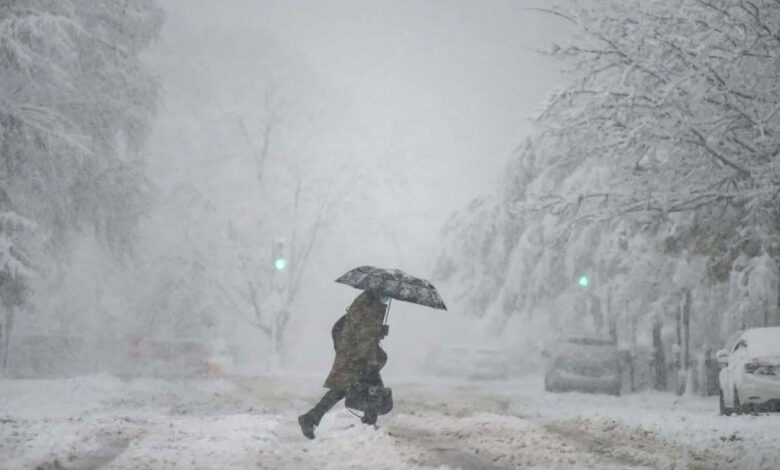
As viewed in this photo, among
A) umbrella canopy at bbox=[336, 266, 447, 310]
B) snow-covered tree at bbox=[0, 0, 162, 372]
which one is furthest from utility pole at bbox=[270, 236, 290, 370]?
umbrella canopy at bbox=[336, 266, 447, 310]

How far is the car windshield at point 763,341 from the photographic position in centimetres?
1298

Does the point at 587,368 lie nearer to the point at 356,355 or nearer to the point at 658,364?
the point at 658,364

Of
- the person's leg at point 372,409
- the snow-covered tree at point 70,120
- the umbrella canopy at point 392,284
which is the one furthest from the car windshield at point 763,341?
the snow-covered tree at point 70,120

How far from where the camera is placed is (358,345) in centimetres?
1026

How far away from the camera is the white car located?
12.8 meters

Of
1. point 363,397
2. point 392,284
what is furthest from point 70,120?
point 363,397

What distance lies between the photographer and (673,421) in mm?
13312

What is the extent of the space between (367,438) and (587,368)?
528 inches

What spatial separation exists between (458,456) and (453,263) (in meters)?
19.0

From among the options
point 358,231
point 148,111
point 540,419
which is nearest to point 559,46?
point 540,419

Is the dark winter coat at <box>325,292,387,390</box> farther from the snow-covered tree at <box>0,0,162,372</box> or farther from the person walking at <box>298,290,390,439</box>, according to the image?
the snow-covered tree at <box>0,0,162,372</box>

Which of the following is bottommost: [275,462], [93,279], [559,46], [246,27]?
[275,462]

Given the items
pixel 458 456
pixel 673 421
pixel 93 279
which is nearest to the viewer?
pixel 458 456

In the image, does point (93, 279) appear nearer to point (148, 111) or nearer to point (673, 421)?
point (148, 111)
